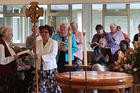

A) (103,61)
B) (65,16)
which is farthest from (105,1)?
(65,16)

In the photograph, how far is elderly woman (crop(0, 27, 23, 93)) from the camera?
4.14 metres

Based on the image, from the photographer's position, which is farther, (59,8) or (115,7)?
(59,8)

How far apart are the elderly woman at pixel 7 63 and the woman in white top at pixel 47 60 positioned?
1.27 feet

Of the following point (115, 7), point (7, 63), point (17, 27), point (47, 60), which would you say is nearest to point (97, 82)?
point (47, 60)

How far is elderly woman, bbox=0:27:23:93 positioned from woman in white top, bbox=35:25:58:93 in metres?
0.39

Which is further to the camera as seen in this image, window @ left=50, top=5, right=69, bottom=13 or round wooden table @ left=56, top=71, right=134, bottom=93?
window @ left=50, top=5, right=69, bottom=13

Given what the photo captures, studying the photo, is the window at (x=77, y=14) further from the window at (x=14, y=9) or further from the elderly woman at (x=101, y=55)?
the elderly woman at (x=101, y=55)

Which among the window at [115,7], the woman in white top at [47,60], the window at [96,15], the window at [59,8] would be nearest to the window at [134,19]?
the window at [115,7]

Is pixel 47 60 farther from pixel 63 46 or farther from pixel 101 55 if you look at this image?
pixel 101 55

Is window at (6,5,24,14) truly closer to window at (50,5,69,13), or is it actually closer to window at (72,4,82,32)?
window at (50,5,69,13)

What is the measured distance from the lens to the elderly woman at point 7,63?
13.6 feet

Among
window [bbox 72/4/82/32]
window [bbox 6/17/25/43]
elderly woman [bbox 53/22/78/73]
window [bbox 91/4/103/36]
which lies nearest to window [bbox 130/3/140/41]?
window [bbox 91/4/103/36]

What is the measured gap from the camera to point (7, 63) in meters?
4.17

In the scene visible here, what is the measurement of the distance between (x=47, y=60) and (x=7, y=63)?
553mm
